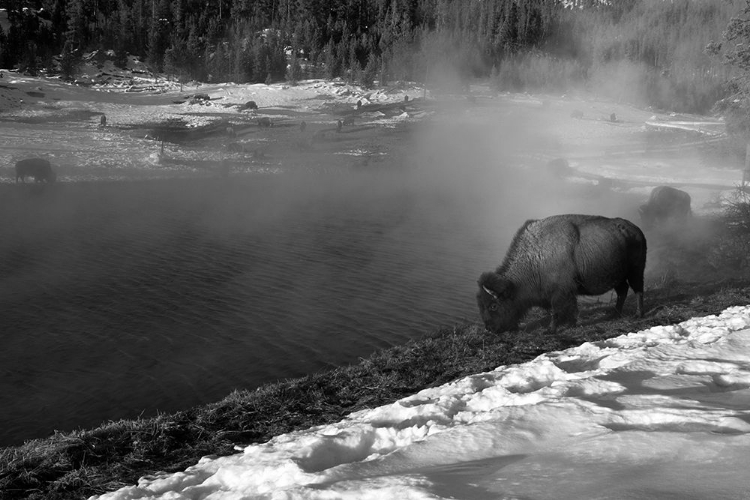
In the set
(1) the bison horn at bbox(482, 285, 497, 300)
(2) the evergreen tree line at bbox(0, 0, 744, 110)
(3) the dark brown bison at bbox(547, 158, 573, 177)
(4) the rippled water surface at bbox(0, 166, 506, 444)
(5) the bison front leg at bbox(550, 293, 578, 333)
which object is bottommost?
(4) the rippled water surface at bbox(0, 166, 506, 444)

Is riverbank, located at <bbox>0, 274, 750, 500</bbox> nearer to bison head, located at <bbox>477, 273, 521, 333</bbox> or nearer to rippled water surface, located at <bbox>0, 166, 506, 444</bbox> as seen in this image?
bison head, located at <bbox>477, 273, 521, 333</bbox>

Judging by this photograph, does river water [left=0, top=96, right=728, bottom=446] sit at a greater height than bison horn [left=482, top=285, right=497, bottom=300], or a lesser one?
lesser

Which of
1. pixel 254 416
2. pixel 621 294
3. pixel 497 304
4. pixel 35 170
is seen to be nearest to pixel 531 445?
pixel 254 416

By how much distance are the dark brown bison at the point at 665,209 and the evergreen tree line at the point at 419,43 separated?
58236 mm

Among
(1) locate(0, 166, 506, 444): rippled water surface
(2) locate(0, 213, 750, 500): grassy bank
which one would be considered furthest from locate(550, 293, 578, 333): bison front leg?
(1) locate(0, 166, 506, 444): rippled water surface

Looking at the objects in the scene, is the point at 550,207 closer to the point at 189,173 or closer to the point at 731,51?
the point at 731,51

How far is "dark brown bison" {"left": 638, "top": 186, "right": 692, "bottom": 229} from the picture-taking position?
83.7 ft

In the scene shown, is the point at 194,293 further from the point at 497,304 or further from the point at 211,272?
the point at 497,304

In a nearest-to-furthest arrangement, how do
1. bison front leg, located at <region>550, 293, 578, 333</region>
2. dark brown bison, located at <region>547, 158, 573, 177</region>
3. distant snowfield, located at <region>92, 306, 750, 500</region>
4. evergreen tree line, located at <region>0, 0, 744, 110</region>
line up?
distant snowfield, located at <region>92, 306, 750, 500</region>, bison front leg, located at <region>550, 293, 578, 333</region>, dark brown bison, located at <region>547, 158, 573, 177</region>, evergreen tree line, located at <region>0, 0, 744, 110</region>

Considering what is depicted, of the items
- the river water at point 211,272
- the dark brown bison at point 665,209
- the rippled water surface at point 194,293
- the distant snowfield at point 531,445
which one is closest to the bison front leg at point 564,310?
the river water at point 211,272

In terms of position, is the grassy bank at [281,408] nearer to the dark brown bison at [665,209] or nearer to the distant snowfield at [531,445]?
the distant snowfield at [531,445]

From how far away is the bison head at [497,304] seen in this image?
1105cm

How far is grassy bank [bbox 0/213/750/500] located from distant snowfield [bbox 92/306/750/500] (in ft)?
1.88

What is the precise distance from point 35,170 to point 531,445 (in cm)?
3513
